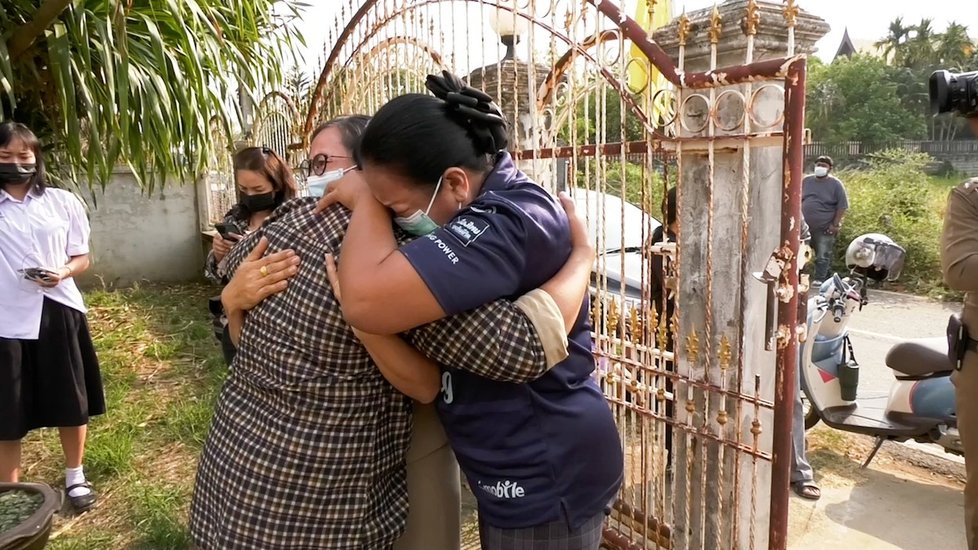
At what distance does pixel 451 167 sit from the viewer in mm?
1156

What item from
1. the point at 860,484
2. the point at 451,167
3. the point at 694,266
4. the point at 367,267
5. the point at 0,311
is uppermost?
the point at 451,167

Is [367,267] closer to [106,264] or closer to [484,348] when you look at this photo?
[484,348]

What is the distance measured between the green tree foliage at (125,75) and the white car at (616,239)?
250 cm

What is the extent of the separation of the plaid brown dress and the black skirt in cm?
207

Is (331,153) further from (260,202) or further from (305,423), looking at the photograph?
(260,202)

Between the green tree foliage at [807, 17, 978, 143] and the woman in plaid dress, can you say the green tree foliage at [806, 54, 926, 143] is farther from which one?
the woman in plaid dress

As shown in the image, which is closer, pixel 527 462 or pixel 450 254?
pixel 450 254

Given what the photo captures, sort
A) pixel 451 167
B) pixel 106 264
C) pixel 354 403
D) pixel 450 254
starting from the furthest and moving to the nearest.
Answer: pixel 106 264
pixel 354 403
pixel 451 167
pixel 450 254

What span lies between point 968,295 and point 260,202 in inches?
99.9

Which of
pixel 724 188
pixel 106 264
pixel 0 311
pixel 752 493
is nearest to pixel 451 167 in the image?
pixel 724 188

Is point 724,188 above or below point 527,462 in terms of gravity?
above

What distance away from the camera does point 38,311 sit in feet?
9.58

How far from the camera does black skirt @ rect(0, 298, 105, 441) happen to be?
9.38 ft

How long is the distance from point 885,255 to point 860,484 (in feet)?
3.64
